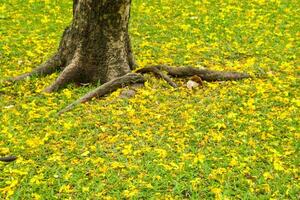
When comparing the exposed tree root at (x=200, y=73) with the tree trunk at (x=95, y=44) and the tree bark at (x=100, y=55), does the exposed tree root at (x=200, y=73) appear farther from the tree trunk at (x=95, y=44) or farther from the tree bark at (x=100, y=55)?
the tree trunk at (x=95, y=44)

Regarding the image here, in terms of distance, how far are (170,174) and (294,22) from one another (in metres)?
7.65

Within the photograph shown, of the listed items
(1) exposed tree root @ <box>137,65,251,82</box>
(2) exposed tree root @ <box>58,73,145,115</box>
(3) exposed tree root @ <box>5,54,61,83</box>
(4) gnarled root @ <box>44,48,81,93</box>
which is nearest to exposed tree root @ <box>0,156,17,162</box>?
(2) exposed tree root @ <box>58,73,145,115</box>

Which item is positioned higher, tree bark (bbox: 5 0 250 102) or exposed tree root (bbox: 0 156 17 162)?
tree bark (bbox: 5 0 250 102)

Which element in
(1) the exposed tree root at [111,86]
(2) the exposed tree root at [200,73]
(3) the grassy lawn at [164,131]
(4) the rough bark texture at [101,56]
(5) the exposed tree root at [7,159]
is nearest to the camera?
(3) the grassy lawn at [164,131]

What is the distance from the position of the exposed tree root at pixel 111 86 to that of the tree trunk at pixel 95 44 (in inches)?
12.4

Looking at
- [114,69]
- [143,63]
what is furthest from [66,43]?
[143,63]

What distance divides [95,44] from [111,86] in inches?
31.2

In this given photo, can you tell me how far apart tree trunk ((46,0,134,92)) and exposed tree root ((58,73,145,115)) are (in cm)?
32

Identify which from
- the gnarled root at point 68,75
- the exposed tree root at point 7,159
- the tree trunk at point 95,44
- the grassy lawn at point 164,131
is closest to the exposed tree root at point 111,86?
the grassy lawn at point 164,131

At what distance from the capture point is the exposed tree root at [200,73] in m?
8.03

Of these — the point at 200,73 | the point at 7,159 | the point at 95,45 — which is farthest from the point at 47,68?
the point at 7,159

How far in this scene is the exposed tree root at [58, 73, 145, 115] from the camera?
7141 millimetres

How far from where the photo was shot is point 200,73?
317 inches

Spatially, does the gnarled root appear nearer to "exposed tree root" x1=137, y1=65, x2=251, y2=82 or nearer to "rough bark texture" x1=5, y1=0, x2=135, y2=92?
"rough bark texture" x1=5, y1=0, x2=135, y2=92
